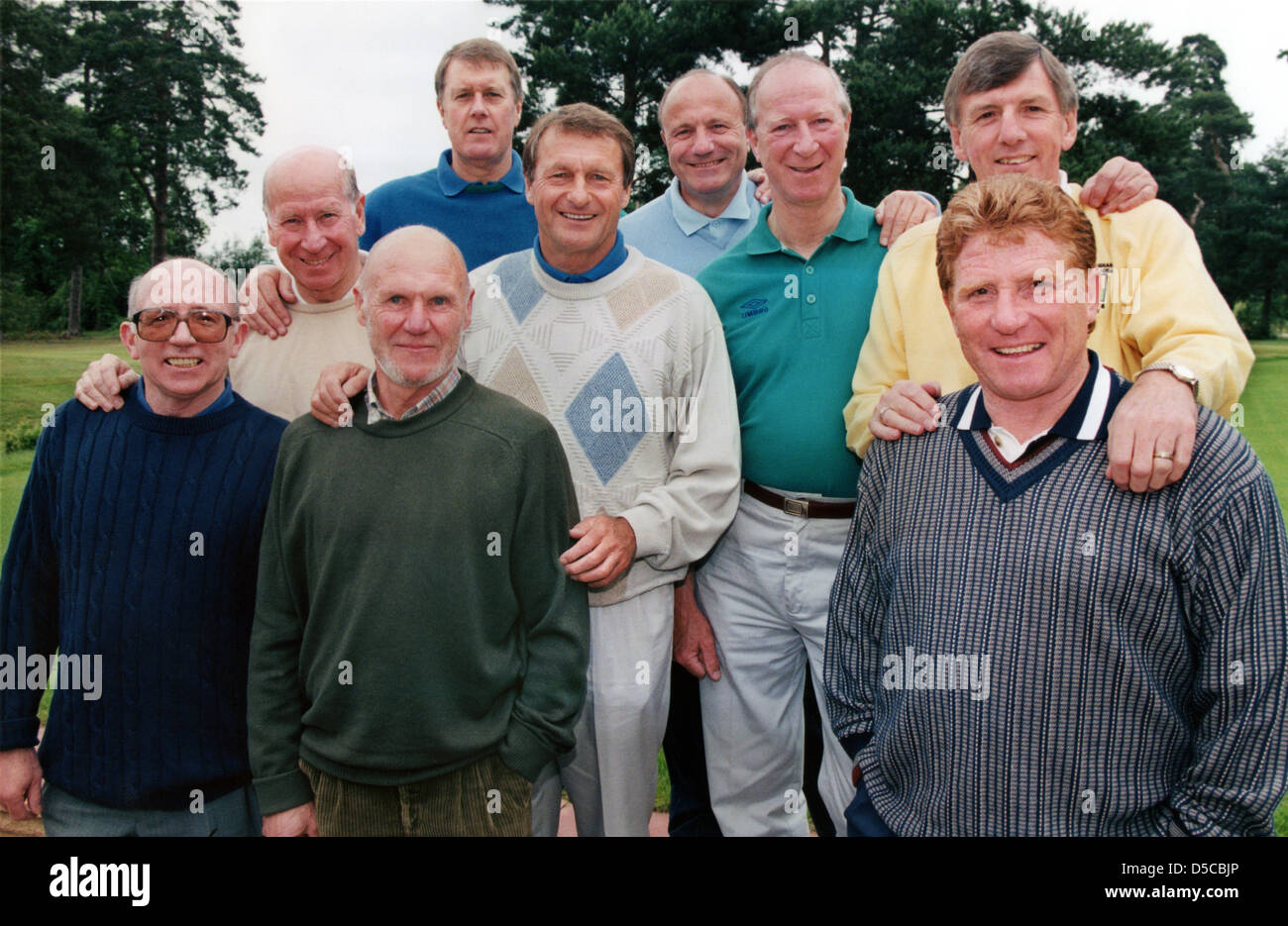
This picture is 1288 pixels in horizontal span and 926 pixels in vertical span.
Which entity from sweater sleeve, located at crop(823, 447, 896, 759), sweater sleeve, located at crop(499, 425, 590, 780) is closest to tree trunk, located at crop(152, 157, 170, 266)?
sweater sleeve, located at crop(499, 425, 590, 780)

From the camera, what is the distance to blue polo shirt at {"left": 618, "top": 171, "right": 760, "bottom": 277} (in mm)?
3814

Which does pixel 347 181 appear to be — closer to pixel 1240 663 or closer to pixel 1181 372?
pixel 1181 372

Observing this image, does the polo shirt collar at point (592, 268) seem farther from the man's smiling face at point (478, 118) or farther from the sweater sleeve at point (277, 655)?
the man's smiling face at point (478, 118)

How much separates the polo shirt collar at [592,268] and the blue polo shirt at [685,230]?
75cm

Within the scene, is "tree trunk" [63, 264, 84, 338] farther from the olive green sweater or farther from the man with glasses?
the olive green sweater

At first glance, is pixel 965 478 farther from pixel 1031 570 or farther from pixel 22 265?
pixel 22 265

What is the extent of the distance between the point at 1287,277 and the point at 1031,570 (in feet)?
48.8

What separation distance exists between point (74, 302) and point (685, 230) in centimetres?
626

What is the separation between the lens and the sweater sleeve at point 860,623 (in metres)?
2.43

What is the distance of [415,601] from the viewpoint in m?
2.46

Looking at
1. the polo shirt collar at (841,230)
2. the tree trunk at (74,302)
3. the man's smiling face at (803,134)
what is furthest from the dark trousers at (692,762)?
the tree trunk at (74,302)

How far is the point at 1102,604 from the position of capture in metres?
2.02

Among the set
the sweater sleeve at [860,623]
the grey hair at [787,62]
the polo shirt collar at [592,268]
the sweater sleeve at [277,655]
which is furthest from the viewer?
the grey hair at [787,62]

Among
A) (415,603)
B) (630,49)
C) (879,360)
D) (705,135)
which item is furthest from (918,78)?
(415,603)
